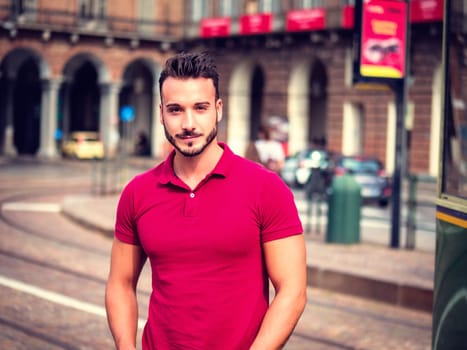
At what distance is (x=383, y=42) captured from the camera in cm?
1159

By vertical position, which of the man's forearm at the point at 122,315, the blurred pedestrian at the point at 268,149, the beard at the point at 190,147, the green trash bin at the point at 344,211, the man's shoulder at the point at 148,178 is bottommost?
the green trash bin at the point at 344,211

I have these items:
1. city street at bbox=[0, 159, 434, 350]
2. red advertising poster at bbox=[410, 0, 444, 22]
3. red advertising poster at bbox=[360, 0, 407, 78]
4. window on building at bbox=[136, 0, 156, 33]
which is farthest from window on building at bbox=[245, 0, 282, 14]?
red advertising poster at bbox=[360, 0, 407, 78]

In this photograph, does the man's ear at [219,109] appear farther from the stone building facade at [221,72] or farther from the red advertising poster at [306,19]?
the red advertising poster at [306,19]

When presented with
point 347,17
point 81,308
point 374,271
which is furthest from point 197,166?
point 347,17

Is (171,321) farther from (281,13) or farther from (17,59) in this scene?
(17,59)

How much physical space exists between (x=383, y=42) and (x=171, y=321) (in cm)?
931

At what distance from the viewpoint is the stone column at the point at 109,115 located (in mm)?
44281

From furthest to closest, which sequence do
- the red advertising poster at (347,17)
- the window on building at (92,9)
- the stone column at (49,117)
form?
the window on building at (92,9), the stone column at (49,117), the red advertising poster at (347,17)

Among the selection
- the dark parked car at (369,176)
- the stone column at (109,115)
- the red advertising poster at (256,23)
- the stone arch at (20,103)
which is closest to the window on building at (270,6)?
the red advertising poster at (256,23)

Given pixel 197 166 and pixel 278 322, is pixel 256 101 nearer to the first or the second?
pixel 197 166

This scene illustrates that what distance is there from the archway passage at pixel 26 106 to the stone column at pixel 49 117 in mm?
5548

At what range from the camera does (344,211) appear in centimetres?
1158

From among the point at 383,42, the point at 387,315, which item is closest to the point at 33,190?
the point at 383,42

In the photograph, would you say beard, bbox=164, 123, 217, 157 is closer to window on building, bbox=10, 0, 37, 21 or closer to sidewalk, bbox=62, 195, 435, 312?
sidewalk, bbox=62, 195, 435, 312
